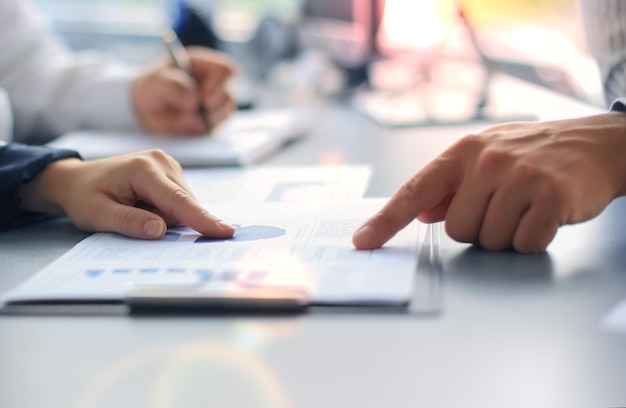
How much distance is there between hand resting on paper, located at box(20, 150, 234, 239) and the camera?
67 centimetres

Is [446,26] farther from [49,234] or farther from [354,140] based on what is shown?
[49,234]

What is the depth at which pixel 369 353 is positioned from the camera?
1.48 ft

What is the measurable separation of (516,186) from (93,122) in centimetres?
92

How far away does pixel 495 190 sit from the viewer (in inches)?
23.8

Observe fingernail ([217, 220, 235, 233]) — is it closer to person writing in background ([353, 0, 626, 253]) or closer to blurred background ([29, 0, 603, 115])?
person writing in background ([353, 0, 626, 253])

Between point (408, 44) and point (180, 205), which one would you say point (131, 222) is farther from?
point (408, 44)

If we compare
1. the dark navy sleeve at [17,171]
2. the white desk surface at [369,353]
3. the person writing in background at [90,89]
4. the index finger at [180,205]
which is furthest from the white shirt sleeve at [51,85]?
the white desk surface at [369,353]

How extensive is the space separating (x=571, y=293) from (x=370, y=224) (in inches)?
6.6

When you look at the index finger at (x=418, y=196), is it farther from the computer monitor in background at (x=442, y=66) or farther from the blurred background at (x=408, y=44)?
the blurred background at (x=408, y=44)

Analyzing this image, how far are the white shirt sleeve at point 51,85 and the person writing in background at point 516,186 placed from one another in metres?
0.77

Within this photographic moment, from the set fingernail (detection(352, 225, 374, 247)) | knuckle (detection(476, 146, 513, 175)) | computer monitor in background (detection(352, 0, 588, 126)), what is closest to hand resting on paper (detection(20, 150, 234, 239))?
fingernail (detection(352, 225, 374, 247))

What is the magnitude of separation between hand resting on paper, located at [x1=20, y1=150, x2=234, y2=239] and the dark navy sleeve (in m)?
0.01

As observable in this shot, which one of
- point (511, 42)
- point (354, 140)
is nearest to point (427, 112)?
point (354, 140)

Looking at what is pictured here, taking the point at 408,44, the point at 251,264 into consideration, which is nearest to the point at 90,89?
the point at 408,44
